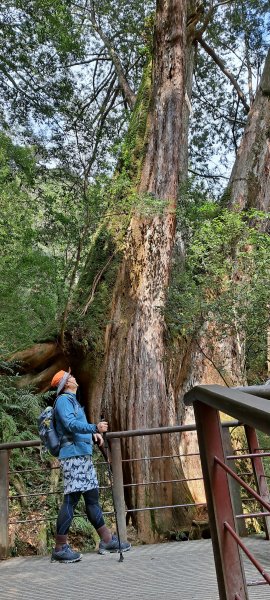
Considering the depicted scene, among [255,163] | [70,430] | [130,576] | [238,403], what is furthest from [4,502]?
[255,163]

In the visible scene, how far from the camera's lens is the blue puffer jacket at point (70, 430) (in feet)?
15.0

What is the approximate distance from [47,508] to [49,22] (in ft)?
33.3

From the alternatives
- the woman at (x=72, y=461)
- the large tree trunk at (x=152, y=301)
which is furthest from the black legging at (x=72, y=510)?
the large tree trunk at (x=152, y=301)

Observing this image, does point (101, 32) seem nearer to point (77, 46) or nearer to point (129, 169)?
point (77, 46)

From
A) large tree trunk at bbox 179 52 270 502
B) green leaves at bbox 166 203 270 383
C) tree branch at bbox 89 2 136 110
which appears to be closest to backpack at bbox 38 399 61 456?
large tree trunk at bbox 179 52 270 502

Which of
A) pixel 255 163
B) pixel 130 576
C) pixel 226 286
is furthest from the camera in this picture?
pixel 255 163

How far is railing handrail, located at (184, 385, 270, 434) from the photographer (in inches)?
49.8

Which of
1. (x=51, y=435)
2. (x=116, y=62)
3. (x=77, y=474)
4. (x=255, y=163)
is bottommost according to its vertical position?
(x=77, y=474)

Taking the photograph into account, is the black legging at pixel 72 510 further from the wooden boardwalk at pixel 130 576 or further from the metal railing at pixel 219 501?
the metal railing at pixel 219 501

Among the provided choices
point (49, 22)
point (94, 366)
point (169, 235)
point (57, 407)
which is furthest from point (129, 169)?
point (57, 407)

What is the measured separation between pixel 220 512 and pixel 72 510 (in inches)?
121

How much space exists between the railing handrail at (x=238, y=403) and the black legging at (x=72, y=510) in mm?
3019

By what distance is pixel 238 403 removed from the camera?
56.2 inches

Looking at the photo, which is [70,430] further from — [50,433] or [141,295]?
[141,295]
